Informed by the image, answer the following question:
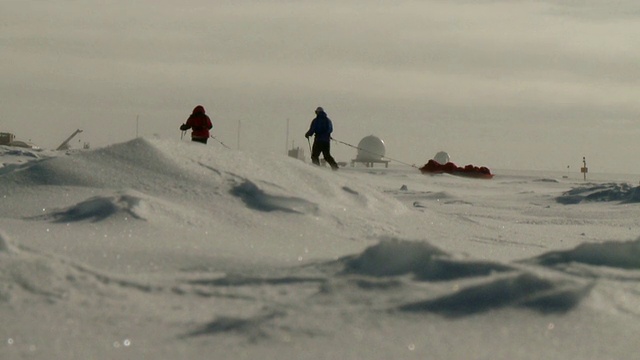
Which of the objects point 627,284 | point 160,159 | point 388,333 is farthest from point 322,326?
point 160,159

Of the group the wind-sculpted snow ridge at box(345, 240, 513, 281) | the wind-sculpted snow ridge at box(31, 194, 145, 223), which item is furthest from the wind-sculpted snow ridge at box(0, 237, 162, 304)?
the wind-sculpted snow ridge at box(31, 194, 145, 223)

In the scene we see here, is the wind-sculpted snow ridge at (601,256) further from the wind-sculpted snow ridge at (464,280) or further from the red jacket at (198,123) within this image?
the red jacket at (198,123)

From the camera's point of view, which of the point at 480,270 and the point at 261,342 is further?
the point at 480,270

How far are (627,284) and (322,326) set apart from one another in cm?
132

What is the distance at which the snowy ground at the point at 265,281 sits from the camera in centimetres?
229

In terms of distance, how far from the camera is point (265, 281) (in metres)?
3.09

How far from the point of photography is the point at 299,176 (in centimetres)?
635

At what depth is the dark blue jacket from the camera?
14.2m

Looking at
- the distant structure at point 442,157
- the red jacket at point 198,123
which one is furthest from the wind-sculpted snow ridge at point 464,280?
the distant structure at point 442,157

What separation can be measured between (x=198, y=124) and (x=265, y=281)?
941cm

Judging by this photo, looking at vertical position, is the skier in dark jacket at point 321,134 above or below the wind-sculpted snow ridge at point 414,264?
above

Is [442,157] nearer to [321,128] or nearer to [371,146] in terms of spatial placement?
[371,146]

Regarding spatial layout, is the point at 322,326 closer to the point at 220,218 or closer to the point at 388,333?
the point at 388,333

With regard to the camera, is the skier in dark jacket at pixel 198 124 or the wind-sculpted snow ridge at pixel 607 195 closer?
the wind-sculpted snow ridge at pixel 607 195
